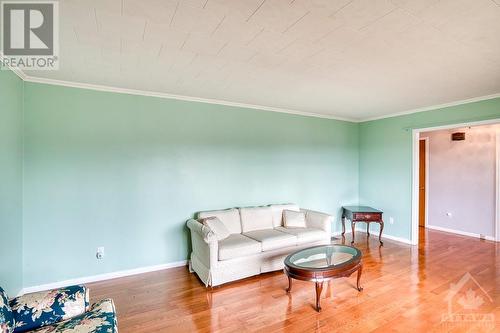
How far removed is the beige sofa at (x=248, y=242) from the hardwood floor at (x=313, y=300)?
0.54 feet

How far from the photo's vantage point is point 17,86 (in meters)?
2.78

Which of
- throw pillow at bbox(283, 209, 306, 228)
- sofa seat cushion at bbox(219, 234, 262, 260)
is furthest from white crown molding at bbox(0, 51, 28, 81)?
throw pillow at bbox(283, 209, 306, 228)

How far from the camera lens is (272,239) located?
11.5ft

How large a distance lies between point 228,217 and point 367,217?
2754 millimetres

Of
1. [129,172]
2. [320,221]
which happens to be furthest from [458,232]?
[129,172]

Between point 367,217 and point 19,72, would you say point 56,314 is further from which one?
point 367,217

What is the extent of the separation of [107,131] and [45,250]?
157cm

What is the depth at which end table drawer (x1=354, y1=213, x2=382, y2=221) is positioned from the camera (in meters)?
4.84

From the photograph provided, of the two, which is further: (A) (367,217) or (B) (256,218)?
(A) (367,217)

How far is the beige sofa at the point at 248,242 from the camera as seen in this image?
3.07m

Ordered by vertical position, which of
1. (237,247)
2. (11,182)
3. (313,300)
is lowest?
(313,300)

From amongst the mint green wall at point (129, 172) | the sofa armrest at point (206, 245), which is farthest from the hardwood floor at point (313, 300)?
the mint green wall at point (129, 172)

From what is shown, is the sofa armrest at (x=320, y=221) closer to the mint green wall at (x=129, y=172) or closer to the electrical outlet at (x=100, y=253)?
the mint green wall at (x=129, y=172)

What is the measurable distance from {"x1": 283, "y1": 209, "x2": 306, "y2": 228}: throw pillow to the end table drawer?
1293 millimetres
